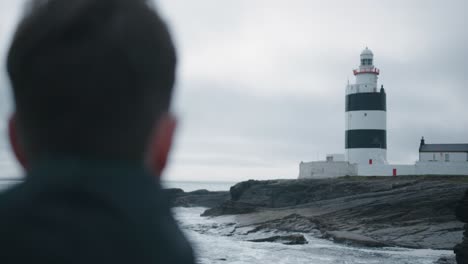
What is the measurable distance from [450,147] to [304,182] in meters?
10.5

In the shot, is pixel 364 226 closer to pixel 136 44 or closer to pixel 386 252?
pixel 386 252

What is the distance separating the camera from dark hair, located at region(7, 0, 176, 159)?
94 centimetres

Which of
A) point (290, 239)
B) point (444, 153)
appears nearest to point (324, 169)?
point (444, 153)

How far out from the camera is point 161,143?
41.3 inches

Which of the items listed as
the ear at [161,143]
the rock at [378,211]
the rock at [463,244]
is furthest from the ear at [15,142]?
the rock at [378,211]

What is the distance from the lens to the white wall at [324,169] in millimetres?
41375

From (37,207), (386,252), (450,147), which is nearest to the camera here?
(37,207)

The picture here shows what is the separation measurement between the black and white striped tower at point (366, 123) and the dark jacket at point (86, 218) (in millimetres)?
41298

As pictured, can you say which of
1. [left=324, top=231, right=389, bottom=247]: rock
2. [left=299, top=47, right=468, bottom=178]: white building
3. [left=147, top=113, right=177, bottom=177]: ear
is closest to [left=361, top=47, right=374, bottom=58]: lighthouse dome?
[left=299, top=47, right=468, bottom=178]: white building

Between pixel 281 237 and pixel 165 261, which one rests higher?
pixel 165 261

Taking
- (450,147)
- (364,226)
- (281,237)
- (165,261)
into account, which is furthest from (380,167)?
(165,261)

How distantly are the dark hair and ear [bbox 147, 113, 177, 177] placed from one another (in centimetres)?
4

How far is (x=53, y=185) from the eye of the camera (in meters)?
0.88

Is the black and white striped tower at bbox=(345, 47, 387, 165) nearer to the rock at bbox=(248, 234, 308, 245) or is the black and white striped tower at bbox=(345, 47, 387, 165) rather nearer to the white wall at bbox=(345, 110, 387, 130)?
the white wall at bbox=(345, 110, 387, 130)
